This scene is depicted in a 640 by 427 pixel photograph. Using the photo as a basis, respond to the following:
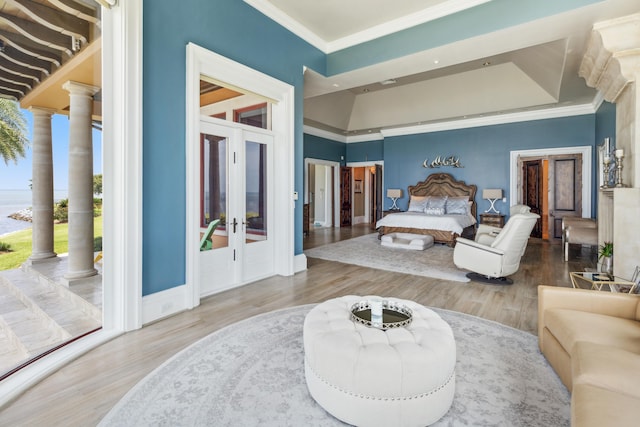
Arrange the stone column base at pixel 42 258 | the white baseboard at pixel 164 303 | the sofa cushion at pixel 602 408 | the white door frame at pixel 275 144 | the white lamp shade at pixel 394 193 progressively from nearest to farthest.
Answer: the sofa cushion at pixel 602 408
the stone column base at pixel 42 258
the white baseboard at pixel 164 303
the white door frame at pixel 275 144
the white lamp shade at pixel 394 193

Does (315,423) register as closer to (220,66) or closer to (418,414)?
(418,414)

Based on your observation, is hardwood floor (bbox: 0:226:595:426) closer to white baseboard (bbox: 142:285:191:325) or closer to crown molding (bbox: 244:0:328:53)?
white baseboard (bbox: 142:285:191:325)

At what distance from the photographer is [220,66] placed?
3572 millimetres

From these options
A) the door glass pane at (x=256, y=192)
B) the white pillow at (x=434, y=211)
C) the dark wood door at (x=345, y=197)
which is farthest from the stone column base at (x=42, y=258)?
the dark wood door at (x=345, y=197)

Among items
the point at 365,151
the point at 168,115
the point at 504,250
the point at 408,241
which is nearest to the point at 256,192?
the point at 168,115

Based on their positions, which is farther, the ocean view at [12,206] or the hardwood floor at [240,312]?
the ocean view at [12,206]

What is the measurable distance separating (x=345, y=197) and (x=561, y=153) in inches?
238

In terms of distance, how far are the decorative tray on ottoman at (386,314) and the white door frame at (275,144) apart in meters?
1.92

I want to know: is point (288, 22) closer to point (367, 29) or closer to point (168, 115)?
point (367, 29)

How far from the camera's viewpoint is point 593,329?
185cm

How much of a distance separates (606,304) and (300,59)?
443cm

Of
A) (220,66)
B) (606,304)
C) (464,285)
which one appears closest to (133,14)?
(220,66)

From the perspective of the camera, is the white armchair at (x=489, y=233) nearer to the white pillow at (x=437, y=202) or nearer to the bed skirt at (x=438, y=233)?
the bed skirt at (x=438, y=233)

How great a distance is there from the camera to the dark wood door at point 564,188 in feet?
24.3
